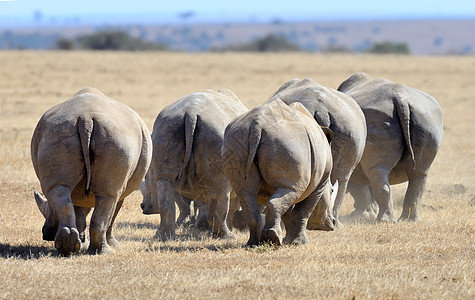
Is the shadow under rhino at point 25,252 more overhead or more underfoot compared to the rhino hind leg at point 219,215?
more overhead

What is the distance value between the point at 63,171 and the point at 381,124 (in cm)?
492

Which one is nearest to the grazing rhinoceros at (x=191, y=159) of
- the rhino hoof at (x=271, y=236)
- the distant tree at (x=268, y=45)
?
the rhino hoof at (x=271, y=236)

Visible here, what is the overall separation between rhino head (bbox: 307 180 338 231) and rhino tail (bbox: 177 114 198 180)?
1.51m

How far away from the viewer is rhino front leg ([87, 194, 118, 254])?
26.1ft

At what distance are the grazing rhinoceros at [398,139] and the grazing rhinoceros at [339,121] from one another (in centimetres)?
59

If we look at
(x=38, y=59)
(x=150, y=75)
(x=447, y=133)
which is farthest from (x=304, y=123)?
(x=38, y=59)

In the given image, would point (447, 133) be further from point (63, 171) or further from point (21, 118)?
point (63, 171)

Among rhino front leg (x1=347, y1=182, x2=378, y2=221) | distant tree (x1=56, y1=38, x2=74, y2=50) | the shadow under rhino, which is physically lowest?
distant tree (x1=56, y1=38, x2=74, y2=50)

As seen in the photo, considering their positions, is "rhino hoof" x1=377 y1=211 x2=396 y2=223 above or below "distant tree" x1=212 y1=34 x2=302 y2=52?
above

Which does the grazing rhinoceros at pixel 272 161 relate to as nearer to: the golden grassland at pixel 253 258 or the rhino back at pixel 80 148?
the golden grassland at pixel 253 258

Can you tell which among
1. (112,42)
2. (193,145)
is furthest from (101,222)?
(112,42)

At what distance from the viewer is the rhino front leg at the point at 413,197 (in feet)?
37.0

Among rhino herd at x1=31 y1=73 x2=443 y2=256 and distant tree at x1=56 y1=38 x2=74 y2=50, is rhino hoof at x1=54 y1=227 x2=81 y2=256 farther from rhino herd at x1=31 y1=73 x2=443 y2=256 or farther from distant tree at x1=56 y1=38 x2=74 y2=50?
distant tree at x1=56 y1=38 x2=74 y2=50

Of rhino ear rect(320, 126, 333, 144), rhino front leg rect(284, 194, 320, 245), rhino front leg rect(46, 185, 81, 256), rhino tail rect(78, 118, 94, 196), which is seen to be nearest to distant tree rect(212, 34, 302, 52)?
rhino ear rect(320, 126, 333, 144)
